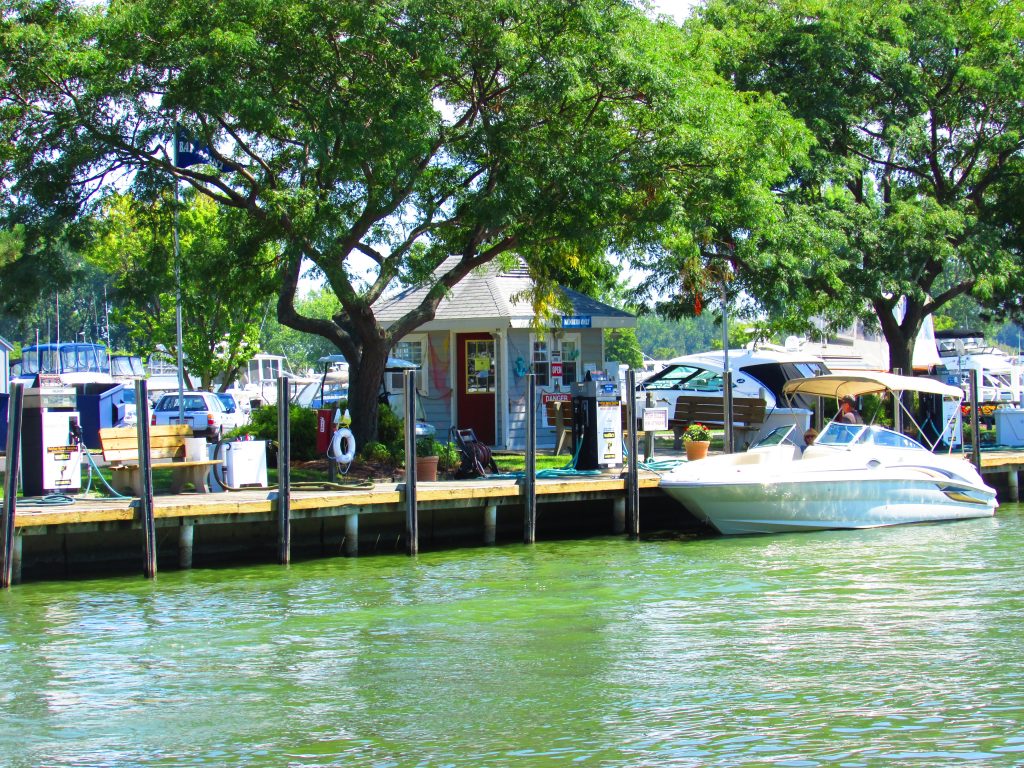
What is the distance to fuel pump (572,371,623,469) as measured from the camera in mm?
20516

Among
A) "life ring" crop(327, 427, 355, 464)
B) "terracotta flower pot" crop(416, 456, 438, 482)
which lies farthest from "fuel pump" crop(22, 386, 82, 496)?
"terracotta flower pot" crop(416, 456, 438, 482)

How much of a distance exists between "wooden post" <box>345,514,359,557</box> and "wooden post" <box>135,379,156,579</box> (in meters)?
2.87

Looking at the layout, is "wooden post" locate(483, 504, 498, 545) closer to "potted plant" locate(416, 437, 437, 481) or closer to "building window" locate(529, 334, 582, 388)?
"potted plant" locate(416, 437, 437, 481)

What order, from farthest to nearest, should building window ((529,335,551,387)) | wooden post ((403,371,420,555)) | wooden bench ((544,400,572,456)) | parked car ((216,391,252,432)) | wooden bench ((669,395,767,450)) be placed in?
parked car ((216,391,252,432)), wooden bench ((669,395,767,450)), building window ((529,335,551,387)), wooden bench ((544,400,572,456)), wooden post ((403,371,420,555))

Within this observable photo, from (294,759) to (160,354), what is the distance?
132 feet

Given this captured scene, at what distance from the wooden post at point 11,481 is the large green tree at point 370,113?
5.80 meters

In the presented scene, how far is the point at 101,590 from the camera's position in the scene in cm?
1519

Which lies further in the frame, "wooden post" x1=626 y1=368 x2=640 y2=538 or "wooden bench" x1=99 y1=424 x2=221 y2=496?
"wooden post" x1=626 y1=368 x2=640 y2=538

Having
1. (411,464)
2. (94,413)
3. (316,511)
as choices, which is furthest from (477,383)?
(316,511)

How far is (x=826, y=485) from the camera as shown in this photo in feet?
64.8

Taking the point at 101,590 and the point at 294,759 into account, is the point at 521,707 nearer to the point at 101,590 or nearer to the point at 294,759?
the point at 294,759

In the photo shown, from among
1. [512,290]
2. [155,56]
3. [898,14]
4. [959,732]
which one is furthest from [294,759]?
[898,14]

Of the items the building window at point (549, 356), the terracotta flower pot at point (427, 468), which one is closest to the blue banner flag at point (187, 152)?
the terracotta flower pot at point (427, 468)

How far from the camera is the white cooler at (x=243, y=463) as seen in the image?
1806 cm
